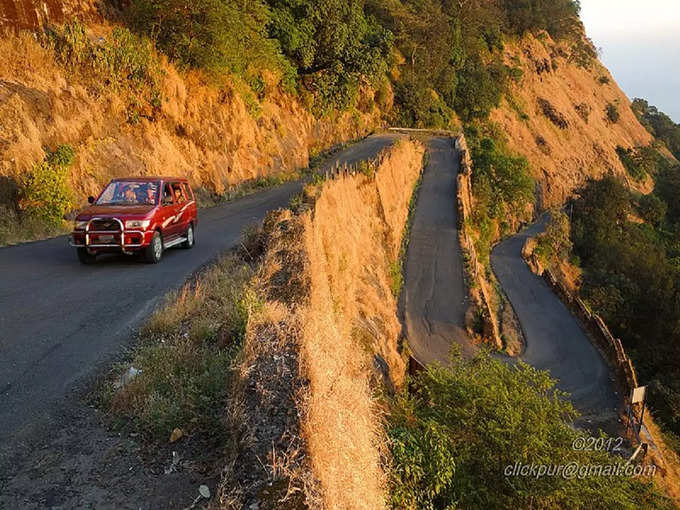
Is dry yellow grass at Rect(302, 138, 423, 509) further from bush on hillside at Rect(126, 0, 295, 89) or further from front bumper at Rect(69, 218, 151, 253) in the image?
bush on hillside at Rect(126, 0, 295, 89)

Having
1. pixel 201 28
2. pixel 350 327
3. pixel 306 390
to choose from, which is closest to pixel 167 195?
pixel 350 327

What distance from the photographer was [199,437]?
16.1 ft

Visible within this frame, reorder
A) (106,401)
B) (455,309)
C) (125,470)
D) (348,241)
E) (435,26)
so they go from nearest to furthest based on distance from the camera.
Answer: (125,470)
(106,401)
(348,241)
(455,309)
(435,26)

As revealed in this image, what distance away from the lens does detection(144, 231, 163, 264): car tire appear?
11.1 metres

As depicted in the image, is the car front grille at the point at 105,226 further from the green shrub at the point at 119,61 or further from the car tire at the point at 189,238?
the green shrub at the point at 119,61

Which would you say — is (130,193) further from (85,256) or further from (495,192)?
(495,192)

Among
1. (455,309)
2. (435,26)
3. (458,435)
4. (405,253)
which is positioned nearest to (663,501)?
(458,435)

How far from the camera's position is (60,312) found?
7988mm

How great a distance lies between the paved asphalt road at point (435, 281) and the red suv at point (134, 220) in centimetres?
994

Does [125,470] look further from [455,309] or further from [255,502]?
[455,309]

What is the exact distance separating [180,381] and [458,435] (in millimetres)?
4752

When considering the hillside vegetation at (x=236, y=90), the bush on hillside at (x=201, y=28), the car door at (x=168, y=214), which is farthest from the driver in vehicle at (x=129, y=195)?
the bush on hillside at (x=201, y=28)

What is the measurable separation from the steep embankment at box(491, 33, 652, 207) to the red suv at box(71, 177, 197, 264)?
5504 cm

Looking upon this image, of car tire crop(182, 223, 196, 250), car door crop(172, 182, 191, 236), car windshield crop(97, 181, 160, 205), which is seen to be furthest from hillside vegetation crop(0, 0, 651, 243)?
car door crop(172, 182, 191, 236)
